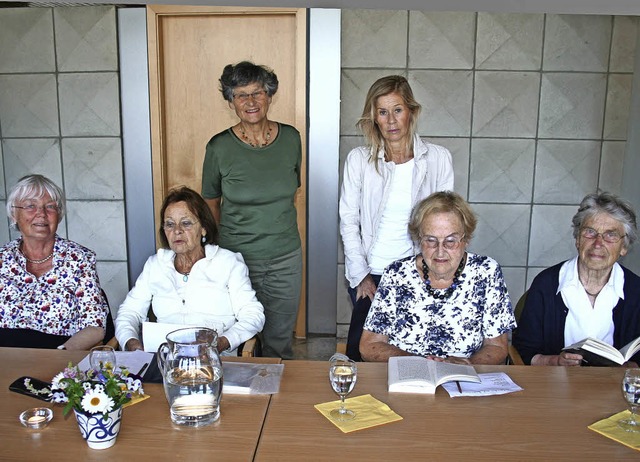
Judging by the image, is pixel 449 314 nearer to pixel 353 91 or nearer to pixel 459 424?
pixel 459 424

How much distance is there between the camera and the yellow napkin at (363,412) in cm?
153

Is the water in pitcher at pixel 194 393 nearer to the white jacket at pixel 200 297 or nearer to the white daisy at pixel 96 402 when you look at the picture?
the white daisy at pixel 96 402

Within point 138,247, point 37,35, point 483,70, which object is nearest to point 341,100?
point 483,70

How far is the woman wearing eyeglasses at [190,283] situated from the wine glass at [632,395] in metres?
1.42

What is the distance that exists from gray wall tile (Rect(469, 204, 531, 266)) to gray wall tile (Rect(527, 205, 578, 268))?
60mm

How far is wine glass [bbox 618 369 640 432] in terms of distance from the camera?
60.6 inches

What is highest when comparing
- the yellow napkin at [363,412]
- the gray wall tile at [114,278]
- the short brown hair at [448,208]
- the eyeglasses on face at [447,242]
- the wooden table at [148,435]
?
the short brown hair at [448,208]

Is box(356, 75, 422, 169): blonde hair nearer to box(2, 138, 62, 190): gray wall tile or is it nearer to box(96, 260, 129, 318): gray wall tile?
box(96, 260, 129, 318): gray wall tile

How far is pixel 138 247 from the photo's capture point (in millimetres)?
4211

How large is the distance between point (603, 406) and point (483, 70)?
2.69 m

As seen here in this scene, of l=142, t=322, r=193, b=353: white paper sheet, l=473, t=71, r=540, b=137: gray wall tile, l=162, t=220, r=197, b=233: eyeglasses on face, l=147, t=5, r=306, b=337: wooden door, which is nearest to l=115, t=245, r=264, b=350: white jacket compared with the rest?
l=162, t=220, r=197, b=233: eyeglasses on face

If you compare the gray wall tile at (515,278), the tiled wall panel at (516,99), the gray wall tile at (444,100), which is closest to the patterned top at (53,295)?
the tiled wall panel at (516,99)

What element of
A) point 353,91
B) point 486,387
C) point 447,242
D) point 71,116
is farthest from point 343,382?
point 71,116

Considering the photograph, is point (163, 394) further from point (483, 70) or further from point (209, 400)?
point (483, 70)
